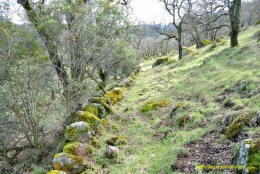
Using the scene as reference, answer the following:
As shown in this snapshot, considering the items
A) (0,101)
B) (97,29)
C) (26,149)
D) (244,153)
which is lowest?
(26,149)

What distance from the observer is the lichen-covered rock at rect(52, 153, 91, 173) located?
253 inches

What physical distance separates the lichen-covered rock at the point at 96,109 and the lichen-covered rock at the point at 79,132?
6.90 ft

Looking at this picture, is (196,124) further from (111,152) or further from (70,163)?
(70,163)

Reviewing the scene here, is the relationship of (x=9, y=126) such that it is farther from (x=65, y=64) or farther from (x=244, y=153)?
(x=244, y=153)

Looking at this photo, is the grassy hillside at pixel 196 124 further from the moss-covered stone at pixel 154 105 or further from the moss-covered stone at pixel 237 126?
the moss-covered stone at pixel 154 105

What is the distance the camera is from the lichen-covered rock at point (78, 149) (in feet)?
23.4

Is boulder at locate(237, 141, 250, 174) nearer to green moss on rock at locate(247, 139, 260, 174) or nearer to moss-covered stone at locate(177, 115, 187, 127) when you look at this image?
green moss on rock at locate(247, 139, 260, 174)

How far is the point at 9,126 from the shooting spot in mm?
8469

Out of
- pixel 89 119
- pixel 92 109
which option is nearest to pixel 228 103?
pixel 89 119

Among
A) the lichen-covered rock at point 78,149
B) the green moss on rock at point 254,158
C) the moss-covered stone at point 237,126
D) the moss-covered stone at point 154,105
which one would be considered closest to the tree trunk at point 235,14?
the moss-covered stone at point 154,105

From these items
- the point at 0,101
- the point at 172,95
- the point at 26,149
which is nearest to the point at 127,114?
the point at 172,95

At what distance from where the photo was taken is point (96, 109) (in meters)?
10.9

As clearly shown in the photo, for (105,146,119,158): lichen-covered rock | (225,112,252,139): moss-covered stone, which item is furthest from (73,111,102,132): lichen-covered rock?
(225,112,252,139): moss-covered stone

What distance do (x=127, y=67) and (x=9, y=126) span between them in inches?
893
